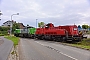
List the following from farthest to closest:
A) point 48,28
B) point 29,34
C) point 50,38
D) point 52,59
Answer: point 29,34 → point 48,28 → point 50,38 → point 52,59

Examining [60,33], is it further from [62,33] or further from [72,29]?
[72,29]

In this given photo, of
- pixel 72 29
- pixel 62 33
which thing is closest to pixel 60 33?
pixel 62 33

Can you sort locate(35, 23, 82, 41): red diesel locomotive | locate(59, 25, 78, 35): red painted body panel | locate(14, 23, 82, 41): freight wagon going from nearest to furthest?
locate(35, 23, 82, 41): red diesel locomotive, locate(14, 23, 82, 41): freight wagon, locate(59, 25, 78, 35): red painted body panel

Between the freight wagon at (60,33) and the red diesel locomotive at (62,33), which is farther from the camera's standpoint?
the freight wagon at (60,33)

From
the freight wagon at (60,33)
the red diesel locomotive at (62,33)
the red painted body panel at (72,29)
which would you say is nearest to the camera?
the red diesel locomotive at (62,33)

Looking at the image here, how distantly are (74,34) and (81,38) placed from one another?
149cm

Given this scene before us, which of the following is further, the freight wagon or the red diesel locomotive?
the freight wagon

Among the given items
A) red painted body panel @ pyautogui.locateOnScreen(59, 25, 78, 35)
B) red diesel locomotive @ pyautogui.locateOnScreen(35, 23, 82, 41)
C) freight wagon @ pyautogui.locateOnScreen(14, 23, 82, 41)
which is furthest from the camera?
red painted body panel @ pyautogui.locateOnScreen(59, 25, 78, 35)

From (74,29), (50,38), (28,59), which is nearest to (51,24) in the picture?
(50,38)

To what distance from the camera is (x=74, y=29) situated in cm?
3494

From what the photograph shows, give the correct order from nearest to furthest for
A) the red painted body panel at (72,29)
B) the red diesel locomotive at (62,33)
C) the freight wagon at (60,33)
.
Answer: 1. the red diesel locomotive at (62,33)
2. the freight wagon at (60,33)
3. the red painted body panel at (72,29)

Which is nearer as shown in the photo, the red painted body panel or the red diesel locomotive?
the red diesel locomotive

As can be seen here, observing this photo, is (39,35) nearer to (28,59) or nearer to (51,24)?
(51,24)

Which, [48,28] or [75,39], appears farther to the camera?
[48,28]
